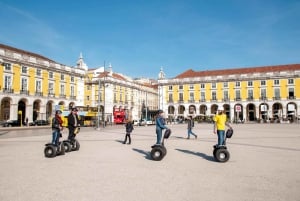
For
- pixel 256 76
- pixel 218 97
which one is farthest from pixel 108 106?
pixel 256 76

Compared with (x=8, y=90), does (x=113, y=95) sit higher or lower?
higher

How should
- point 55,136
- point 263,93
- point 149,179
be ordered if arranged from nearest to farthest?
point 149,179
point 55,136
point 263,93

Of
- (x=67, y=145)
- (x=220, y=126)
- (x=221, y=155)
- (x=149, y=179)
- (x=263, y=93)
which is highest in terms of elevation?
(x=263, y=93)

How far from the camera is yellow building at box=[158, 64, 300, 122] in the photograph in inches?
2406

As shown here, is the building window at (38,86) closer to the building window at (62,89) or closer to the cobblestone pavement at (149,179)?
the building window at (62,89)

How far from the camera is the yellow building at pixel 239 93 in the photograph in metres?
61.1

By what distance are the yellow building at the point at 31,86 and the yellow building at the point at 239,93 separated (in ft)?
92.9

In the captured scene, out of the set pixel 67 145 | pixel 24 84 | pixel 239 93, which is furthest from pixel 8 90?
pixel 239 93

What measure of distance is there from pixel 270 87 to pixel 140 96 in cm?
3707

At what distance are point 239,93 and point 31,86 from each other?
47.8m

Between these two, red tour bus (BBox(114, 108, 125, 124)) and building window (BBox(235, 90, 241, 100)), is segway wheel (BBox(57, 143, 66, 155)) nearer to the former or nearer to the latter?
red tour bus (BBox(114, 108, 125, 124))

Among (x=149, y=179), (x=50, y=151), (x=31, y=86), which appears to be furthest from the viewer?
(x=31, y=86)

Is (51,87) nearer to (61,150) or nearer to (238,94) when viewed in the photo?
(61,150)

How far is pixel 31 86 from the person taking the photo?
46.6 meters
